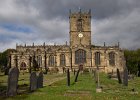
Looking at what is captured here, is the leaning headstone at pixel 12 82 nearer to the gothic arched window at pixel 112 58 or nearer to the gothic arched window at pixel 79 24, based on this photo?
the gothic arched window at pixel 112 58

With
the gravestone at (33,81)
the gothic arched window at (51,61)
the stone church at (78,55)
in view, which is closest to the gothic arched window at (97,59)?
the stone church at (78,55)

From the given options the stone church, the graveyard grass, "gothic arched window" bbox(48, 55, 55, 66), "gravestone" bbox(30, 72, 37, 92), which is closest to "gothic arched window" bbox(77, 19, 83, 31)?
the stone church

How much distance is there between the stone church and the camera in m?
83.8

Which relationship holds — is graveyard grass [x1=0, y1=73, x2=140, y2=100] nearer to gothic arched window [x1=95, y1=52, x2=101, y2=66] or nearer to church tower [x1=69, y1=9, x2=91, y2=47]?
gothic arched window [x1=95, y1=52, x2=101, y2=66]

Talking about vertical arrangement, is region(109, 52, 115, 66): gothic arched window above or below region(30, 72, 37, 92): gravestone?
above

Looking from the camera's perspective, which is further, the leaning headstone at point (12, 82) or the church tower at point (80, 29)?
the church tower at point (80, 29)

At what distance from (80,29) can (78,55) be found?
7.67 m

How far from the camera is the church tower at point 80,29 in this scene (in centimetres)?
8762

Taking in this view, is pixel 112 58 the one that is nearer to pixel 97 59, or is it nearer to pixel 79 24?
pixel 97 59

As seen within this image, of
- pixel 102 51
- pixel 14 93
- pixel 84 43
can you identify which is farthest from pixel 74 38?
pixel 14 93

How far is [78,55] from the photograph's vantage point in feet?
277

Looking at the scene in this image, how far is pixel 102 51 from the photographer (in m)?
84.6

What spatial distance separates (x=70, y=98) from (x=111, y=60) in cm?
6615

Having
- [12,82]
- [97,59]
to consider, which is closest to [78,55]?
[97,59]
